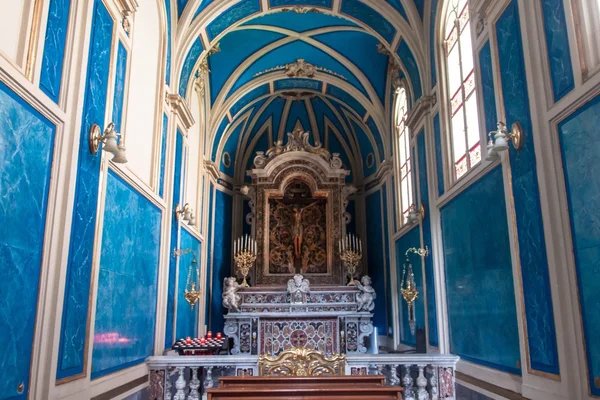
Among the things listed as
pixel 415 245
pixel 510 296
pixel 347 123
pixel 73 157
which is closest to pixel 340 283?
pixel 415 245

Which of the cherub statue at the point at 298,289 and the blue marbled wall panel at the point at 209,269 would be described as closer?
the cherub statue at the point at 298,289

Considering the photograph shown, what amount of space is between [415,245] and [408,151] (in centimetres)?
238

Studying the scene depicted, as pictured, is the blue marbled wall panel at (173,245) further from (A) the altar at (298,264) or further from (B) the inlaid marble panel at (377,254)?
(B) the inlaid marble panel at (377,254)

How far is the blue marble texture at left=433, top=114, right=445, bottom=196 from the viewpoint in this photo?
8619 mm

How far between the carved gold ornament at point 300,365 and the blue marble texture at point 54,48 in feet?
14.3

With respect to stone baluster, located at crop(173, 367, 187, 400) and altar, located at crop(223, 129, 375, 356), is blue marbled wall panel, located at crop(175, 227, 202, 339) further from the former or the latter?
stone baluster, located at crop(173, 367, 187, 400)

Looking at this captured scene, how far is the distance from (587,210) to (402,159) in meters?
8.15

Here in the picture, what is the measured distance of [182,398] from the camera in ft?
23.7

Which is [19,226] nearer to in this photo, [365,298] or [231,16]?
[231,16]

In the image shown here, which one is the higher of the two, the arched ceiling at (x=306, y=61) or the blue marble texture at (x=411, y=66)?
the arched ceiling at (x=306, y=61)

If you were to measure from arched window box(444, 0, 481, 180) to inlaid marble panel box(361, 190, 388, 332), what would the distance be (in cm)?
628

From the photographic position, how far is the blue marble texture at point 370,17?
10.6 m

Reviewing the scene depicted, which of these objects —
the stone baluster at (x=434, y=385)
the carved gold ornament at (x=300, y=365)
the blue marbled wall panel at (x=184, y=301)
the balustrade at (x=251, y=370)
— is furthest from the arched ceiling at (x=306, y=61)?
the carved gold ornament at (x=300, y=365)

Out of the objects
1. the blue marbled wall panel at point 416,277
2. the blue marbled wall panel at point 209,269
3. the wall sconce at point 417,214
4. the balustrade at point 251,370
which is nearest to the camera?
the balustrade at point 251,370
